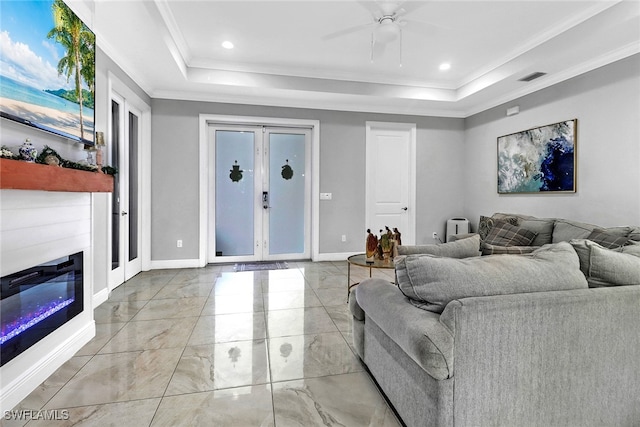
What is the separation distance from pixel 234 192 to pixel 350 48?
2.67 meters

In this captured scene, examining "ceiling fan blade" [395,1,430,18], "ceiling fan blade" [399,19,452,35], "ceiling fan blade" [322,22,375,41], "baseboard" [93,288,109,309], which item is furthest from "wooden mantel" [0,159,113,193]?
"ceiling fan blade" [399,19,452,35]

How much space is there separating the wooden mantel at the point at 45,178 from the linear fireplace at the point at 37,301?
469 millimetres

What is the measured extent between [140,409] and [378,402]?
1212mm

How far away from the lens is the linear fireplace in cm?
159

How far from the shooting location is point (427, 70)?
4.34 meters

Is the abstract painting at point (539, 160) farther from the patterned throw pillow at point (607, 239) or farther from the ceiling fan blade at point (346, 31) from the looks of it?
the ceiling fan blade at point (346, 31)

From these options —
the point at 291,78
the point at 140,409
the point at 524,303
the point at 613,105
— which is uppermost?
the point at 291,78

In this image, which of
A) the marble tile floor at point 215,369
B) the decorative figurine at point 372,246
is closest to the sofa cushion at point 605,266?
the marble tile floor at point 215,369

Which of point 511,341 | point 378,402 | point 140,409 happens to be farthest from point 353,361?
point 140,409

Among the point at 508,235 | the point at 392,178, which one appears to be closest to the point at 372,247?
the point at 508,235

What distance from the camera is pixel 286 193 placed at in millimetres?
5164

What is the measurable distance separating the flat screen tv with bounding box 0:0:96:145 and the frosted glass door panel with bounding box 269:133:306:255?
9.25 feet

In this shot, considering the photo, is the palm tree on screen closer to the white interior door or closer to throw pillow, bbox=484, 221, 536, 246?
the white interior door

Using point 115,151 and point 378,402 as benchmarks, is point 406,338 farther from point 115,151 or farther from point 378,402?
point 115,151
